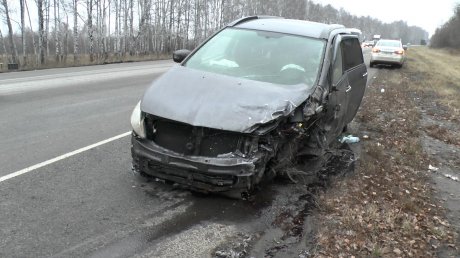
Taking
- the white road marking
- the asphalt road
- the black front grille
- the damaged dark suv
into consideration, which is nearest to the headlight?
the damaged dark suv

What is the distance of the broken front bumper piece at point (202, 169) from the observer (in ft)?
14.5

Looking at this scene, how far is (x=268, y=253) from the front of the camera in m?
3.86

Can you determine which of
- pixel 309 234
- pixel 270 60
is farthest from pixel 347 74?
pixel 309 234

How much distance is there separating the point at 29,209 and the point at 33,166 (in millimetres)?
1267

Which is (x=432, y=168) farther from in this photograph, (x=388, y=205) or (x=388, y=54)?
(x=388, y=54)

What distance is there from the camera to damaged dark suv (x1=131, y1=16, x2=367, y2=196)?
4.48 meters

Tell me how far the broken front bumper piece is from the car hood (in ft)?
1.07

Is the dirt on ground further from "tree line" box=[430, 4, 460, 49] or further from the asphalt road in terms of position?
"tree line" box=[430, 4, 460, 49]

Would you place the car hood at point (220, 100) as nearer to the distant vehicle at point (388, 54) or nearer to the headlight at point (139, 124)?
the headlight at point (139, 124)

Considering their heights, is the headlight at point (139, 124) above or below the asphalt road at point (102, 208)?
above

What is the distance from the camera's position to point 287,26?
21.2ft

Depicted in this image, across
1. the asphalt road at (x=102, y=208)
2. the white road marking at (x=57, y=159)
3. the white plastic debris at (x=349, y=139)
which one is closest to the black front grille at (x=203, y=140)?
the asphalt road at (x=102, y=208)

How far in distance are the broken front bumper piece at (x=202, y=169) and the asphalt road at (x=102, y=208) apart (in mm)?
266

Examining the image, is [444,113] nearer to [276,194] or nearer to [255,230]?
[276,194]
